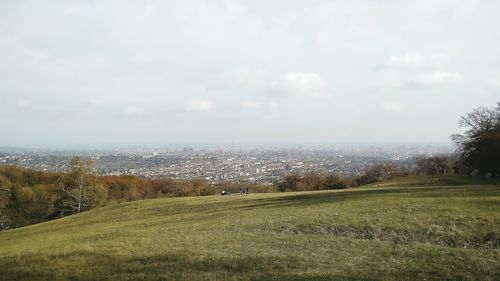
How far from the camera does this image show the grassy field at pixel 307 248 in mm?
12484

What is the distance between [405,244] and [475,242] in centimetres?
272

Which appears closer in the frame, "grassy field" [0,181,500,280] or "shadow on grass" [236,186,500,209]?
"grassy field" [0,181,500,280]

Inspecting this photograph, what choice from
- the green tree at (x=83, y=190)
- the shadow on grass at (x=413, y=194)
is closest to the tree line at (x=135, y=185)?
the green tree at (x=83, y=190)

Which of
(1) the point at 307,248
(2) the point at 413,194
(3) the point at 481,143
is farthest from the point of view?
(3) the point at 481,143

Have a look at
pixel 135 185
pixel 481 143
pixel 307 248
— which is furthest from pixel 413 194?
pixel 135 185

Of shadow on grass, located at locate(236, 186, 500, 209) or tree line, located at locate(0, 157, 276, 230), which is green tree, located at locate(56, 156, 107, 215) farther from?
shadow on grass, located at locate(236, 186, 500, 209)

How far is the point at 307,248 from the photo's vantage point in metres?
15.7

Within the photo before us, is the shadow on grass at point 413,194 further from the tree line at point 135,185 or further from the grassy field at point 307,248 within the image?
the tree line at point 135,185

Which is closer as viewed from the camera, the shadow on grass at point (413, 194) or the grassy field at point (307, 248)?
the grassy field at point (307, 248)

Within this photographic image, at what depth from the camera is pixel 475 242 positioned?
15422 millimetres

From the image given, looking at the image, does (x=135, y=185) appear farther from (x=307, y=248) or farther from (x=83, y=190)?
(x=307, y=248)

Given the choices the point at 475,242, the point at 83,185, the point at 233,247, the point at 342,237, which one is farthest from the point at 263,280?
the point at 83,185

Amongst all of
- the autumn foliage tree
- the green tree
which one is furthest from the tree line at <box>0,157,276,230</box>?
the autumn foliage tree

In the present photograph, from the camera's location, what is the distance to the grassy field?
1248 centimetres
